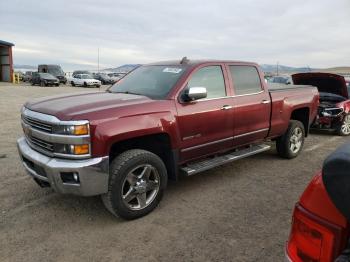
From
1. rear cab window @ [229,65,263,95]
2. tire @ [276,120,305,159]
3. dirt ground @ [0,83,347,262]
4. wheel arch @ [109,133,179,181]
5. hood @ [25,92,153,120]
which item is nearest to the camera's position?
dirt ground @ [0,83,347,262]

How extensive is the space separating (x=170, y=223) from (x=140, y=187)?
0.53 m

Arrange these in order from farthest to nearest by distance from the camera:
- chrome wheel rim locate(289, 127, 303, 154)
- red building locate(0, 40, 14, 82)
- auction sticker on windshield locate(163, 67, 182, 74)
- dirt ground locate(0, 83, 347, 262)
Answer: red building locate(0, 40, 14, 82)
chrome wheel rim locate(289, 127, 303, 154)
auction sticker on windshield locate(163, 67, 182, 74)
dirt ground locate(0, 83, 347, 262)

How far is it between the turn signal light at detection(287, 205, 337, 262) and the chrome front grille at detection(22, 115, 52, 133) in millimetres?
2699

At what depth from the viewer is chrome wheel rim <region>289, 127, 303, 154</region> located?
6.39 metres

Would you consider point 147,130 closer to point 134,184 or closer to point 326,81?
point 134,184

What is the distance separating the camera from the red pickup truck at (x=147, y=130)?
11.3ft

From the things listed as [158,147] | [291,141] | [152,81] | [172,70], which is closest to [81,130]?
[158,147]

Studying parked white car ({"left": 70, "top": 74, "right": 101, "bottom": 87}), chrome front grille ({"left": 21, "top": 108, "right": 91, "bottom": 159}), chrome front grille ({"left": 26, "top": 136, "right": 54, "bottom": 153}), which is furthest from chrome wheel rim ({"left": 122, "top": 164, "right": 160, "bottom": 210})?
parked white car ({"left": 70, "top": 74, "right": 101, "bottom": 87})

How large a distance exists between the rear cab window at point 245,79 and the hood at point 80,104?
5.38ft

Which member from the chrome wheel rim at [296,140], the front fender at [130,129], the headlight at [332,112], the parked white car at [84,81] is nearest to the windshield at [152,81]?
the front fender at [130,129]

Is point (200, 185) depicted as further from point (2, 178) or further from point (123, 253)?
point (2, 178)

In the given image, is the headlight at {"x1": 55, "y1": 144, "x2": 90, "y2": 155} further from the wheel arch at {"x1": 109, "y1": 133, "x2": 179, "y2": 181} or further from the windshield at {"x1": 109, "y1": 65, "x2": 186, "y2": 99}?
the windshield at {"x1": 109, "y1": 65, "x2": 186, "y2": 99}

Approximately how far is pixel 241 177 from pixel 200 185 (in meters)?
0.78

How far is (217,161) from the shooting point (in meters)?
4.80
